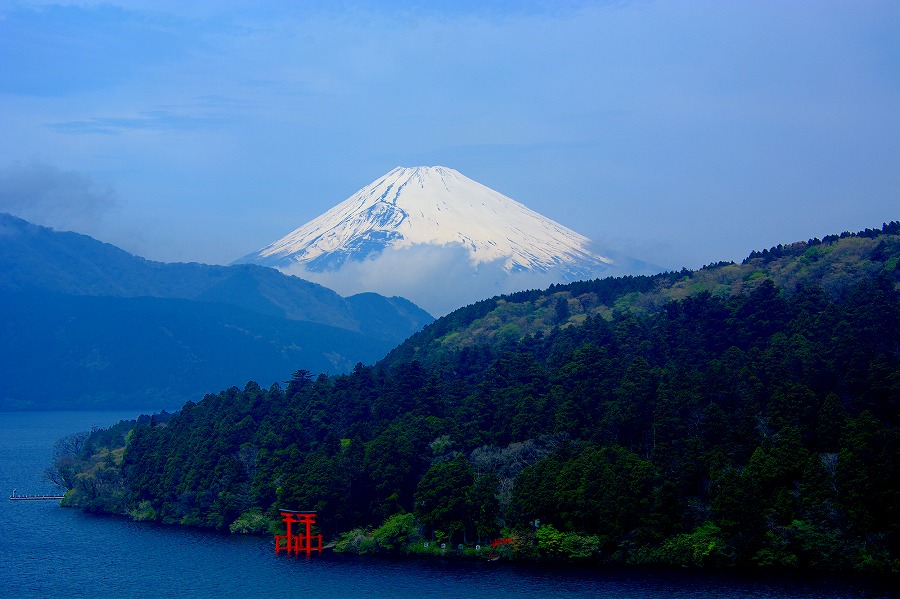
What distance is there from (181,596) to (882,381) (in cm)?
2981

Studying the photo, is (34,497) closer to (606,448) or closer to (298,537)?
(298,537)

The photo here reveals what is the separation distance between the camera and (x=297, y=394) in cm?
6325

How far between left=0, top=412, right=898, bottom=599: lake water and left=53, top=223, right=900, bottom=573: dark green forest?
71.1 inches

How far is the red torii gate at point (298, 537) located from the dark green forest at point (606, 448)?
65 cm

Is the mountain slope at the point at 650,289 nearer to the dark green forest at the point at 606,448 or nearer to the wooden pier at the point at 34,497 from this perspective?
the dark green forest at the point at 606,448

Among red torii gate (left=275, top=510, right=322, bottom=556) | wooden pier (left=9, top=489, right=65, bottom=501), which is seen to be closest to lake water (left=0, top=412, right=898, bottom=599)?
red torii gate (left=275, top=510, right=322, bottom=556)

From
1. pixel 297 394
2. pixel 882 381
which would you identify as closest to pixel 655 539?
pixel 882 381

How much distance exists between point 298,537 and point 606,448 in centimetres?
1418

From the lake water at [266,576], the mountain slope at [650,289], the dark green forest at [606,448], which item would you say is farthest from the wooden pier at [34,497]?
the mountain slope at [650,289]

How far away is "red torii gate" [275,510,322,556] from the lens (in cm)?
4756

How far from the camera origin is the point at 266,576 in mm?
42812

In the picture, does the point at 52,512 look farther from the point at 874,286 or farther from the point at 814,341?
the point at 874,286

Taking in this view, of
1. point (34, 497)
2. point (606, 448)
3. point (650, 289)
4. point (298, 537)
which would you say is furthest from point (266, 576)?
point (650, 289)

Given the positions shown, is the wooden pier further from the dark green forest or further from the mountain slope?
the mountain slope
